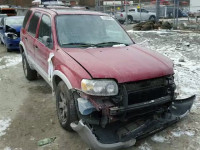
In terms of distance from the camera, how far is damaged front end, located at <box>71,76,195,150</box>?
3104mm

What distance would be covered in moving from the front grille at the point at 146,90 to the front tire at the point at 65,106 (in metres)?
0.83

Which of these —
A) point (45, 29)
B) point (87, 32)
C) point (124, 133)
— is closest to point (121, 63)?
point (124, 133)

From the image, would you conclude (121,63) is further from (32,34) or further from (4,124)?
(32,34)

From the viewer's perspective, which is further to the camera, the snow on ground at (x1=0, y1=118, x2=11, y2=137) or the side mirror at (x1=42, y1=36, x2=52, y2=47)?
the side mirror at (x1=42, y1=36, x2=52, y2=47)

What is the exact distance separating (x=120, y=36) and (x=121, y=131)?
2.07 m

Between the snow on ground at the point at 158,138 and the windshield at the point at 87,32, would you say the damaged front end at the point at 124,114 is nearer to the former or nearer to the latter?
the snow on ground at the point at 158,138

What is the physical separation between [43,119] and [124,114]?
5.95ft

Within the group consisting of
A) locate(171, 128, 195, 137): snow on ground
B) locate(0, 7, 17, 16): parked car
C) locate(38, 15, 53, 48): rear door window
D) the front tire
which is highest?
locate(0, 7, 17, 16): parked car

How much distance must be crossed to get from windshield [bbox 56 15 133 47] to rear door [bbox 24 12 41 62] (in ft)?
3.54

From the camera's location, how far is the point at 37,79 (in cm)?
664

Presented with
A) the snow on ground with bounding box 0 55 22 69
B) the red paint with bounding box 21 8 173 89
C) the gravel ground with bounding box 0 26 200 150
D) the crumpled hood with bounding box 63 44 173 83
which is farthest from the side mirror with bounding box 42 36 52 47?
the snow on ground with bounding box 0 55 22 69

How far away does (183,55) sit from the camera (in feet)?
28.4

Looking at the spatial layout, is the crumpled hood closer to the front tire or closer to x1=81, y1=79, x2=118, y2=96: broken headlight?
x1=81, y1=79, x2=118, y2=96: broken headlight

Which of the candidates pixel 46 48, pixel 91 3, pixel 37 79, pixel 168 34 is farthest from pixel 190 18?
pixel 91 3
